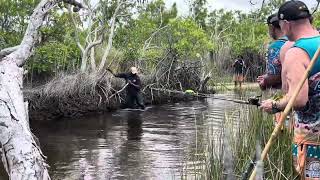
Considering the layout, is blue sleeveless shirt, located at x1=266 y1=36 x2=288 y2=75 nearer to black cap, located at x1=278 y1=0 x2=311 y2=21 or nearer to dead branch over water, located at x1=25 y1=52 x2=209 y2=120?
black cap, located at x1=278 y1=0 x2=311 y2=21

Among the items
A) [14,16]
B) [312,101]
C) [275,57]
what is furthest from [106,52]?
[312,101]

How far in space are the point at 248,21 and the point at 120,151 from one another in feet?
96.8

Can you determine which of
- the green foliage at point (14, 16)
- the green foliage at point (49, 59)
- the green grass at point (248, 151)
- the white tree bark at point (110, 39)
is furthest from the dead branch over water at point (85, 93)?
the green grass at point (248, 151)

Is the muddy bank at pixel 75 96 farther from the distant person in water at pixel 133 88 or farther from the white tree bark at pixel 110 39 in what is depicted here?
the white tree bark at pixel 110 39

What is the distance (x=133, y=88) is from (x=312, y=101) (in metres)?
13.7

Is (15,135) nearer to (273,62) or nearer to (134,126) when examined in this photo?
(273,62)

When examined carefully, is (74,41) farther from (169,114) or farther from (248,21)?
(248,21)

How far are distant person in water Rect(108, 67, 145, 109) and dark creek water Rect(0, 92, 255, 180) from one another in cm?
52

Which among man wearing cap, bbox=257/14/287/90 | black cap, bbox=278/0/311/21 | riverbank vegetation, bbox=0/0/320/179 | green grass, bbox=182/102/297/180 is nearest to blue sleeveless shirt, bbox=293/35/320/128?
black cap, bbox=278/0/311/21

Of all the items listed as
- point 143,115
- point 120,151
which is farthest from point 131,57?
point 120,151

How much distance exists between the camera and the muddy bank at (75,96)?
15.5 m

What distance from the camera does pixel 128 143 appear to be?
1095 centimetres

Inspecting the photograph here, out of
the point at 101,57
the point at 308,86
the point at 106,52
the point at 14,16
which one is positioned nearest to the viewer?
the point at 308,86

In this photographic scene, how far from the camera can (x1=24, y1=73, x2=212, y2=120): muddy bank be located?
15.5m
